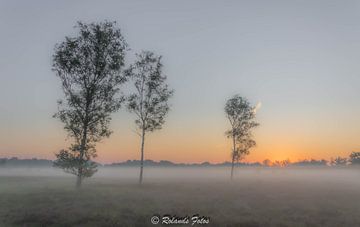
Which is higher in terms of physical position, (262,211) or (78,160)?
(78,160)

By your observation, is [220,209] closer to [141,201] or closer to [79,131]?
[141,201]

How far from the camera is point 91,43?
48.6 meters

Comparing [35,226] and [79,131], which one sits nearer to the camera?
[35,226]

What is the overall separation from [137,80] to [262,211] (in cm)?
3546

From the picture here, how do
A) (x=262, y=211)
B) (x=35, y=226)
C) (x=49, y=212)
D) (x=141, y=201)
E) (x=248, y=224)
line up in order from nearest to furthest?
(x=35, y=226), (x=248, y=224), (x=49, y=212), (x=262, y=211), (x=141, y=201)

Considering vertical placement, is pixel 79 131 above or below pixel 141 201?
above

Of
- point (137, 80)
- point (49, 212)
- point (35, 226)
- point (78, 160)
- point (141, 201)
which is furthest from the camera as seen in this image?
point (137, 80)

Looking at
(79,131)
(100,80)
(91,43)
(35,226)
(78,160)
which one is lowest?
(35,226)

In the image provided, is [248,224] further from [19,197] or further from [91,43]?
[91,43]

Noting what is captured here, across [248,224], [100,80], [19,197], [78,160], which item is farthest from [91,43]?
[248,224]

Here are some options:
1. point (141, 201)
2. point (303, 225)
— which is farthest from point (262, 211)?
point (141, 201)

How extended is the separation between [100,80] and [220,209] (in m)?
25.9

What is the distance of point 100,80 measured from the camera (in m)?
48.7

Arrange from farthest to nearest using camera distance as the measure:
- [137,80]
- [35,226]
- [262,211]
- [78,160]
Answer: [137,80]
[78,160]
[262,211]
[35,226]
